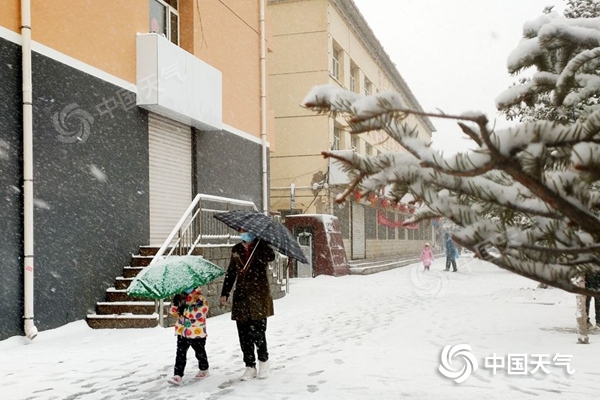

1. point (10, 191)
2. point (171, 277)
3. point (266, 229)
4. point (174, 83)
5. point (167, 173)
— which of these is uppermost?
point (174, 83)

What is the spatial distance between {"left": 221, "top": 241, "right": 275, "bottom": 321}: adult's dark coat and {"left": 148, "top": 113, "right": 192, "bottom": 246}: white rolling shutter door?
6.31 metres

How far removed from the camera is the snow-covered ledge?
11.4m

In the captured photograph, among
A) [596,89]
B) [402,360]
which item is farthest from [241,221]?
[596,89]

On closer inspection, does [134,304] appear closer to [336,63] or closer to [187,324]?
[187,324]

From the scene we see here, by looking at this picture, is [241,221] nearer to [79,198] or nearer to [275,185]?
[79,198]

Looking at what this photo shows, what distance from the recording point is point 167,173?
41.8 ft

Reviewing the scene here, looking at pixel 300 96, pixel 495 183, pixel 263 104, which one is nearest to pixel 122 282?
pixel 263 104

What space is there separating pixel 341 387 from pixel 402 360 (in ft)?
4.73

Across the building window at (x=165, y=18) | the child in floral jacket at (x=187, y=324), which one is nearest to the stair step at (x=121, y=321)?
the child in floral jacket at (x=187, y=324)

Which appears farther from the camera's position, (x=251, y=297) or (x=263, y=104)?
(x=263, y=104)

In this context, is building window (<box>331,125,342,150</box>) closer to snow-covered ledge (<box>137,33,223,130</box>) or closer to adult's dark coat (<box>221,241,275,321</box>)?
snow-covered ledge (<box>137,33,223,130</box>)

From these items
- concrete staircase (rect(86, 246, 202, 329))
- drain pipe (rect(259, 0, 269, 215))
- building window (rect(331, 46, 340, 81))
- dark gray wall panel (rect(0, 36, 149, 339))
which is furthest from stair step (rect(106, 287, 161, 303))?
building window (rect(331, 46, 340, 81))

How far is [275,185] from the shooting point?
25.4 m

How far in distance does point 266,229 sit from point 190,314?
3.74 feet
